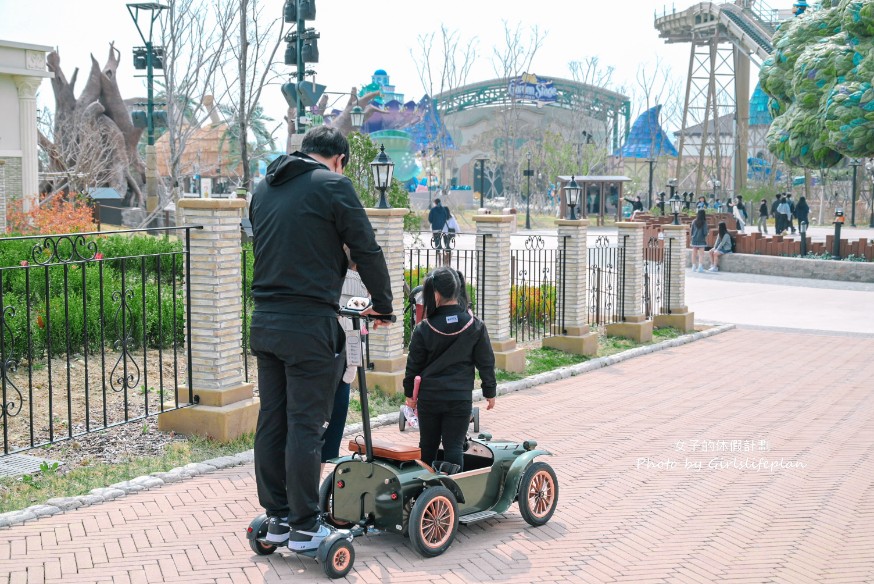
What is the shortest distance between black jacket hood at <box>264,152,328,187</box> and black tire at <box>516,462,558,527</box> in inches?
86.2

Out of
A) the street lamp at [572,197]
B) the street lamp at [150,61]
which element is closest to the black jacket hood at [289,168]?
the street lamp at [572,197]

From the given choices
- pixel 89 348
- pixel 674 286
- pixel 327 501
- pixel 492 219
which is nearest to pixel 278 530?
pixel 327 501

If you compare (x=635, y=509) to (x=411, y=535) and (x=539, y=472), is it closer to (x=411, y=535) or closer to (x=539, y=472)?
(x=539, y=472)

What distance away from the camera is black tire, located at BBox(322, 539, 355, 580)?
4684mm

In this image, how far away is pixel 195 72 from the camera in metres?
21.7

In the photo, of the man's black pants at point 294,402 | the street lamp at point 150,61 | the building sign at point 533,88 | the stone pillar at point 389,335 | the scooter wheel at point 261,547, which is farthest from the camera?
the building sign at point 533,88

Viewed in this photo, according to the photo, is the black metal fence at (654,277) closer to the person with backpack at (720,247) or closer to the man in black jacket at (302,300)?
the person with backpack at (720,247)

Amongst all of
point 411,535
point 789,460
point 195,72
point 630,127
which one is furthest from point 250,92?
point 630,127

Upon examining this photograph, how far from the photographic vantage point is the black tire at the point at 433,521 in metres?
5.00

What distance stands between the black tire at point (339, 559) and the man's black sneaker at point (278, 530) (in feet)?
0.88

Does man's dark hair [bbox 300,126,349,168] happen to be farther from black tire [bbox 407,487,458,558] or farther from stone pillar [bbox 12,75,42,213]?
stone pillar [bbox 12,75,42,213]

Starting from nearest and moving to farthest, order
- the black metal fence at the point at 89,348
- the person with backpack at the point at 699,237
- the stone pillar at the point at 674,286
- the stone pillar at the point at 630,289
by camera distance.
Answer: the black metal fence at the point at 89,348, the stone pillar at the point at 630,289, the stone pillar at the point at 674,286, the person with backpack at the point at 699,237

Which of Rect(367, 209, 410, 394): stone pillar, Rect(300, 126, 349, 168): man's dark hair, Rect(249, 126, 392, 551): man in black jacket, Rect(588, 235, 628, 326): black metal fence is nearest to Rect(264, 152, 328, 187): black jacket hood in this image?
Rect(249, 126, 392, 551): man in black jacket

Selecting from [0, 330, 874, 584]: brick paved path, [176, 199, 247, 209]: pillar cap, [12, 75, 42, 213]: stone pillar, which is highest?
[12, 75, 42, 213]: stone pillar
